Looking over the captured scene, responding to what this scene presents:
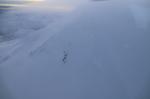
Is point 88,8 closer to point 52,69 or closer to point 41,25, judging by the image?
point 41,25

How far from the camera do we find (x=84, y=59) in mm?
3510

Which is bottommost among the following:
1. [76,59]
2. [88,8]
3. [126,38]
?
[76,59]

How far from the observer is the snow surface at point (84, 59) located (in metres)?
3.15

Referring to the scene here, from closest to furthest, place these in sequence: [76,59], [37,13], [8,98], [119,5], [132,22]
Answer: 1. [8,98]
2. [76,59]
3. [132,22]
4. [119,5]
5. [37,13]

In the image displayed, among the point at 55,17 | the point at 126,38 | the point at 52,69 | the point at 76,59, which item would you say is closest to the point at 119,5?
the point at 126,38

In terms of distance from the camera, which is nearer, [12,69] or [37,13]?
[12,69]

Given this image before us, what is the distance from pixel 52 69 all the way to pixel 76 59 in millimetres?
432

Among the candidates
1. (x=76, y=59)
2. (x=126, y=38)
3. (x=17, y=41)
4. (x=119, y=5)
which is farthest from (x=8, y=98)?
(x=119, y=5)

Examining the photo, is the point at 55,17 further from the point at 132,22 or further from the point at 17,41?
the point at 132,22

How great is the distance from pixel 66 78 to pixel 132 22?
5.92 feet

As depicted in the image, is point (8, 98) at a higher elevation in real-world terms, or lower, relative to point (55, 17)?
lower

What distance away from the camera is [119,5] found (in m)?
4.60

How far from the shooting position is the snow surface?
315 cm

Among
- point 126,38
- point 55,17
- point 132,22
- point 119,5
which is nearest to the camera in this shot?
point 126,38
